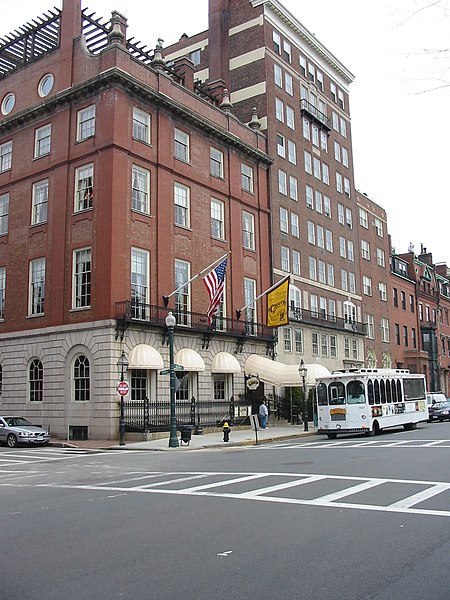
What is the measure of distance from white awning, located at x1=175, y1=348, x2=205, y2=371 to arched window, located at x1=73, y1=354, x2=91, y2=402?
4668mm

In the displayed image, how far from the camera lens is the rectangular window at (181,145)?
117 feet

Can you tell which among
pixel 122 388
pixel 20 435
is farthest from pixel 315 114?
pixel 20 435

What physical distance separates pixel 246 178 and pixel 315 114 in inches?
533

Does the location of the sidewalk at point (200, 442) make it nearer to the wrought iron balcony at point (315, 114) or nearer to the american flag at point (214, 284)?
the american flag at point (214, 284)

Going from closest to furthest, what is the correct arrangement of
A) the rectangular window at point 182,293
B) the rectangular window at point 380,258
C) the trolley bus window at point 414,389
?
the trolley bus window at point 414,389, the rectangular window at point 182,293, the rectangular window at point 380,258

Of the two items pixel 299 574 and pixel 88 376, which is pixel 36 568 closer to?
pixel 299 574

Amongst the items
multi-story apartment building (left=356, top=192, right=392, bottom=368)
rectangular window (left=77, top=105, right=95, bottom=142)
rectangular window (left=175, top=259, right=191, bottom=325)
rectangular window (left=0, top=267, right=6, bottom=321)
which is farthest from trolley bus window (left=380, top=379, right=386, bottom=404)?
multi-story apartment building (left=356, top=192, right=392, bottom=368)

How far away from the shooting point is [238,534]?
814cm

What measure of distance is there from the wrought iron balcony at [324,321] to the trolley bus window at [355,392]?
1549 cm

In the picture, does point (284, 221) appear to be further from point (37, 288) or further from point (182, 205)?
point (37, 288)

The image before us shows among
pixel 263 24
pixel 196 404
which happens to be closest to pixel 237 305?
pixel 196 404

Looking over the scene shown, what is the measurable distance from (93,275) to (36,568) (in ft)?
80.6

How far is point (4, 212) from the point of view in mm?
36750

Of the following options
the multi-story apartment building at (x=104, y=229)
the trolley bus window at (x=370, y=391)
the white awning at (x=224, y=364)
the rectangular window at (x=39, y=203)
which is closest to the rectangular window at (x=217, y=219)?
the multi-story apartment building at (x=104, y=229)
